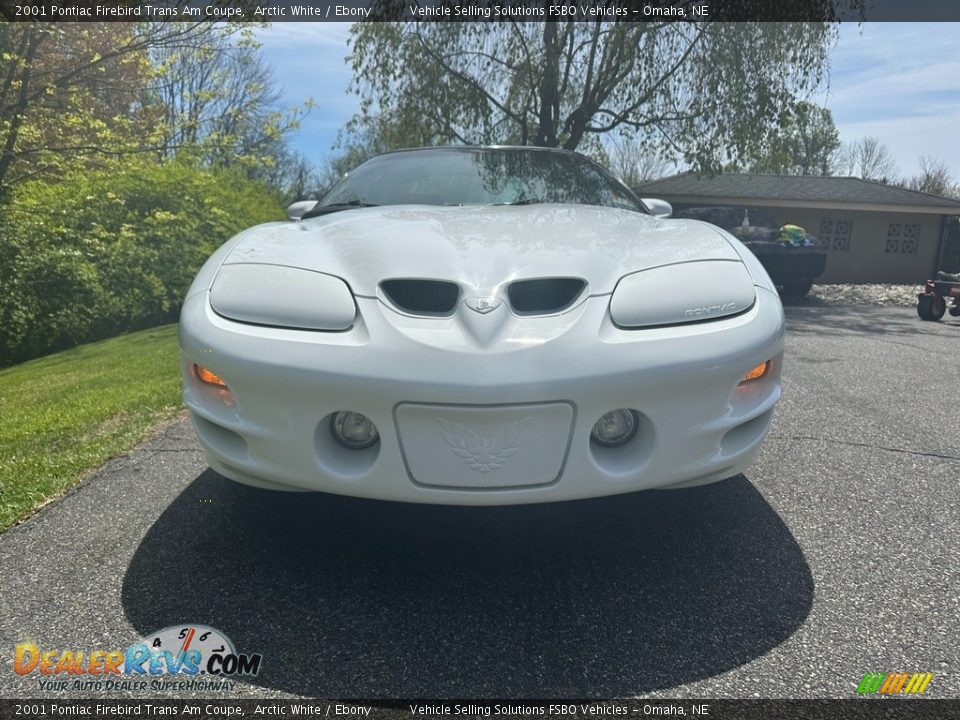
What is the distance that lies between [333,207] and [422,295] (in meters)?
1.21

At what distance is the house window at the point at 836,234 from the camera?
2078cm

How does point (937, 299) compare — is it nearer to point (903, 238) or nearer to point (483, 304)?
point (483, 304)

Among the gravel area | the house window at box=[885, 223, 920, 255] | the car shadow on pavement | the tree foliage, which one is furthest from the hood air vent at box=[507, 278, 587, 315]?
the house window at box=[885, 223, 920, 255]

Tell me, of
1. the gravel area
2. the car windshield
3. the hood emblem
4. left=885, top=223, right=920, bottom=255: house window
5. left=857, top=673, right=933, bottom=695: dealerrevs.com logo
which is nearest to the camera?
left=857, top=673, right=933, bottom=695: dealerrevs.com logo

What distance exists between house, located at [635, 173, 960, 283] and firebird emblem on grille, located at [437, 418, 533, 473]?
19883 millimetres

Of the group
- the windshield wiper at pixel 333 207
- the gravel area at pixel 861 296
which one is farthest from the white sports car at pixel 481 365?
the gravel area at pixel 861 296

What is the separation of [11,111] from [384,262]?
10065mm

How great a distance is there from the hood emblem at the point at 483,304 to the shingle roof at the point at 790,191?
1959 centimetres

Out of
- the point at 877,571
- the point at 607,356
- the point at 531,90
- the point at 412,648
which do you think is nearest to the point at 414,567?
the point at 412,648

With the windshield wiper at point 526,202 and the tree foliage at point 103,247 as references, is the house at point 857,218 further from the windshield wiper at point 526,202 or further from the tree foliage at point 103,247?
the windshield wiper at point 526,202

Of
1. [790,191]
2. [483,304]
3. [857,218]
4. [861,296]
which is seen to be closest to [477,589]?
[483,304]

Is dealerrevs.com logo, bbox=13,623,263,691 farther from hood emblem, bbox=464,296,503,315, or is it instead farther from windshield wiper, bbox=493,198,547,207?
windshield wiper, bbox=493,198,547,207

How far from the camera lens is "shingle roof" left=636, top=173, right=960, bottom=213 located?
19969mm

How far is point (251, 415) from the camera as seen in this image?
1.68 m
